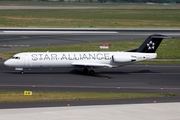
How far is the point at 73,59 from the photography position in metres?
38.9

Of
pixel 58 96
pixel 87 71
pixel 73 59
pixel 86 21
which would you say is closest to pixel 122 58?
pixel 87 71

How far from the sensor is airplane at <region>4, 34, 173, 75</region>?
1516 inches

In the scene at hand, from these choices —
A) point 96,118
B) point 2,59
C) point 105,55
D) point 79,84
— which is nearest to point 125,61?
point 105,55

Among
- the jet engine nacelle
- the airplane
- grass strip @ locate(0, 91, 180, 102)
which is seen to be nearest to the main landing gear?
the airplane

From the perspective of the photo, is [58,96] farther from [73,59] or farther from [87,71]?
[87,71]

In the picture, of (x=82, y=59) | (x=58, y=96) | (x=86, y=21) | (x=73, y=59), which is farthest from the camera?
(x=86, y=21)

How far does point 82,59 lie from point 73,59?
51.6 inches

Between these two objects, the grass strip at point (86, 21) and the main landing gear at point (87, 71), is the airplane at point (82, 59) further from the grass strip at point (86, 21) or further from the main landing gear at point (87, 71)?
the grass strip at point (86, 21)

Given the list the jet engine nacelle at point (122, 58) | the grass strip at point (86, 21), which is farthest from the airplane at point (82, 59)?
the grass strip at point (86, 21)

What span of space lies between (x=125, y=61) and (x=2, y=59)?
75.5 feet

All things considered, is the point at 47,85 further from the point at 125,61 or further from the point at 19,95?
the point at 125,61

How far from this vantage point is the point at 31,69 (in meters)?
42.5

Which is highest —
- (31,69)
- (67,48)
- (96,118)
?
(67,48)

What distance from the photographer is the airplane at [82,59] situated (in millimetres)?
38500
